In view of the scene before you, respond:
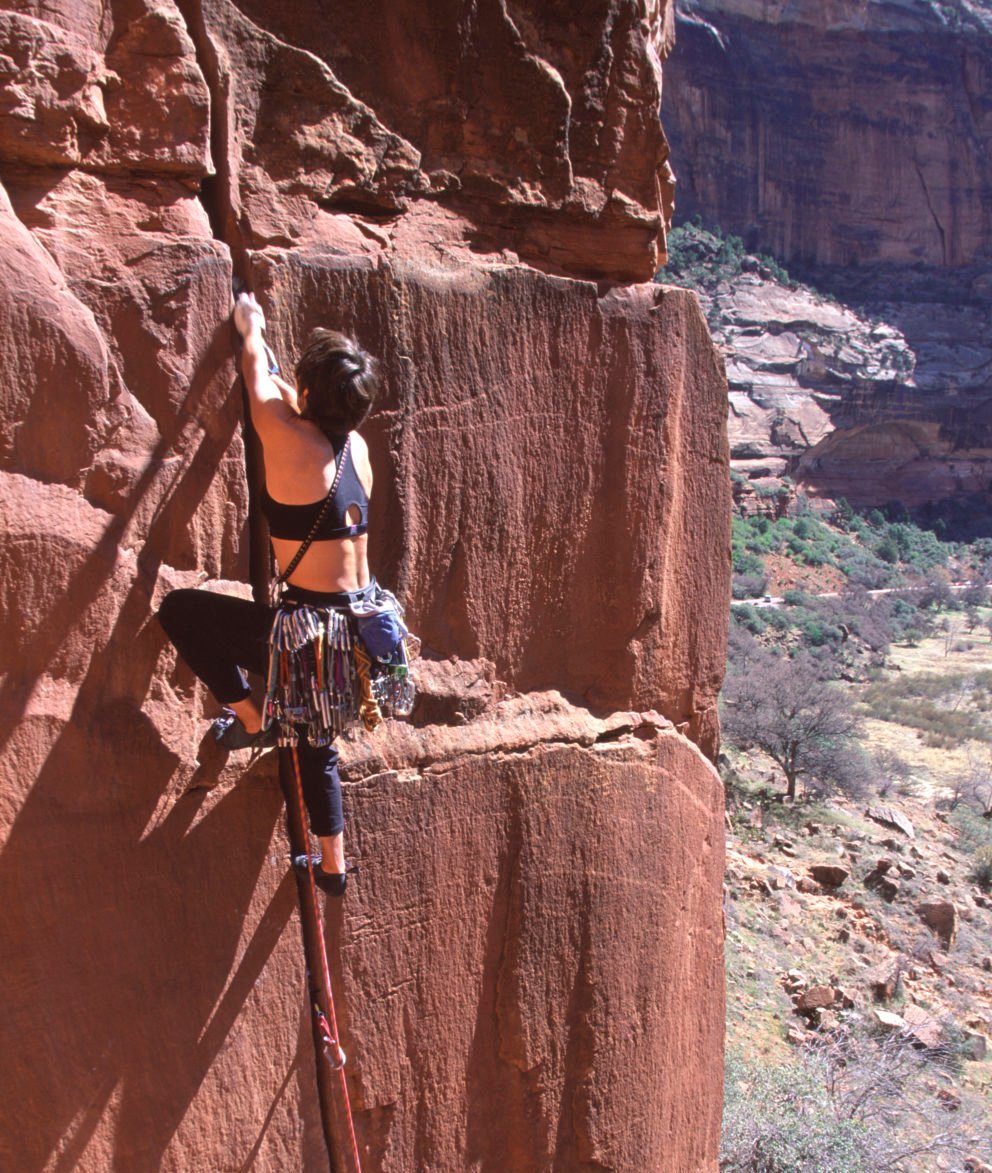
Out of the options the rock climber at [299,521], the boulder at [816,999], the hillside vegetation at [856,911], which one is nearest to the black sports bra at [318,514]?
the rock climber at [299,521]

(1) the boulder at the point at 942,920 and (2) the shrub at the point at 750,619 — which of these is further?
(2) the shrub at the point at 750,619

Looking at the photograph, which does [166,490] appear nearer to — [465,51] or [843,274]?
[465,51]

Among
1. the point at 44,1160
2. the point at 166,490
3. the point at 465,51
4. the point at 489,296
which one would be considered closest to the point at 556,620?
the point at 489,296

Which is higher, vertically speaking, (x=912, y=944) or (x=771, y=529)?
(x=771, y=529)

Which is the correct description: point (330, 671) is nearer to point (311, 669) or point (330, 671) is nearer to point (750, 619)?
point (311, 669)

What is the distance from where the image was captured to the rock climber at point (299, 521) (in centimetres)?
273

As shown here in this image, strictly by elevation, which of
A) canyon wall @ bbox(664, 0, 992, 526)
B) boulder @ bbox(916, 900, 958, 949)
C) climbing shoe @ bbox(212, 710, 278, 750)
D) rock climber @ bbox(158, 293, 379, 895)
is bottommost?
boulder @ bbox(916, 900, 958, 949)

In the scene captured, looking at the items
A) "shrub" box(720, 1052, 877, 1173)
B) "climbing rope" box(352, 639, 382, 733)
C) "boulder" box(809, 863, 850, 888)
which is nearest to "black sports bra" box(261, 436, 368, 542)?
"climbing rope" box(352, 639, 382, 733)

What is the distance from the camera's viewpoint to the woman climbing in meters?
2.75

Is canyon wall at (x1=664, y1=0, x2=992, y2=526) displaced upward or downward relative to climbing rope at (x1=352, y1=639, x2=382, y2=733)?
upward

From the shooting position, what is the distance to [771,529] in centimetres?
3656

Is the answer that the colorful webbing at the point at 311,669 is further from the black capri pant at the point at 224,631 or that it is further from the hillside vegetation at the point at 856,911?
the hillside vegetation at the point at 856,911

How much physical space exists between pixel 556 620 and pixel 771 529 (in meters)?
34.1

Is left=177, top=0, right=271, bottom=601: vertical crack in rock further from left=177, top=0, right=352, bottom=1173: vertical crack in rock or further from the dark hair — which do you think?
the dark hair
